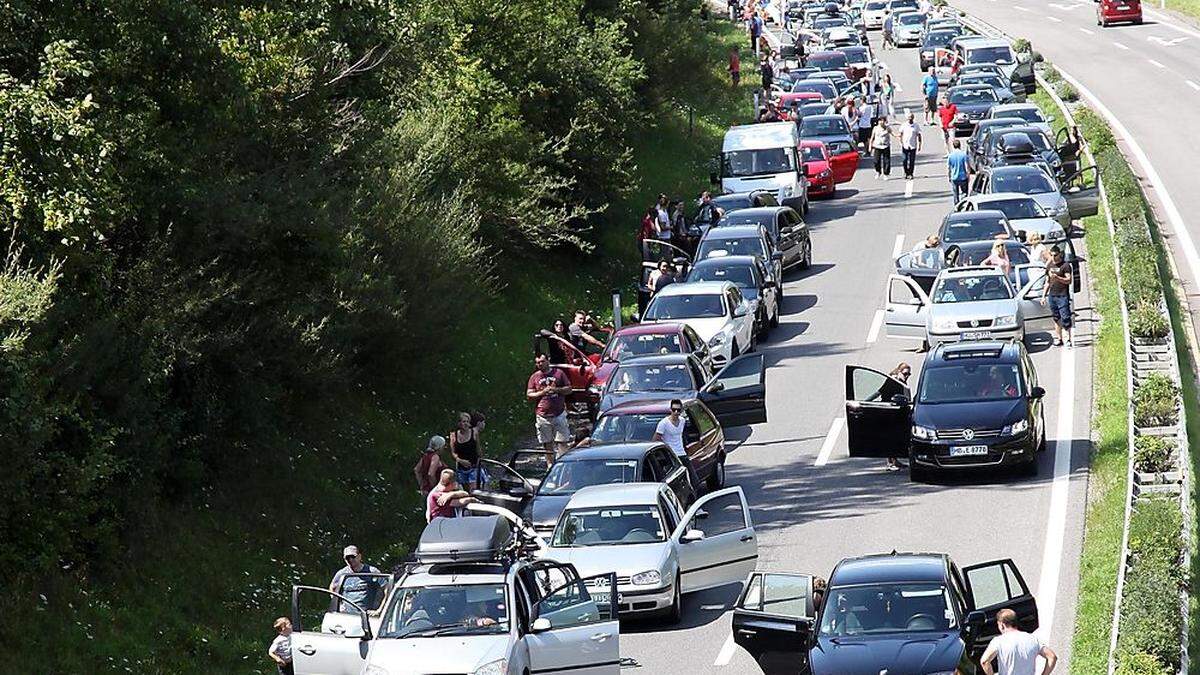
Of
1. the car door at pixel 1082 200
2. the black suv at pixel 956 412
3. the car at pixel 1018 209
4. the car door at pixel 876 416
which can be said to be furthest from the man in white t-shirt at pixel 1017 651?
the car door at pixel 1082 200

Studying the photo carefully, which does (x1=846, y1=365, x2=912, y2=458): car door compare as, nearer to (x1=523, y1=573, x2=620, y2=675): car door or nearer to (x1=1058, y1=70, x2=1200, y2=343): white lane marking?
(x1=523, y1=573, x2=620, y2=675): car door

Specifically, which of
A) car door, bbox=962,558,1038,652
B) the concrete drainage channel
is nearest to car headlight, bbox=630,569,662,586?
car door, bbox=962,558,1038,652

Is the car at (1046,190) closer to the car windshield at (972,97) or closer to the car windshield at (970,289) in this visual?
the car windshield at (970,289)

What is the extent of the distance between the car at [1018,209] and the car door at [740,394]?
39.6ft

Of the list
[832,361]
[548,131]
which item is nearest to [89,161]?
[832,361]

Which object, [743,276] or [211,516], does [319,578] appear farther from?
[743,276]

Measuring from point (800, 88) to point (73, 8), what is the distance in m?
42.7

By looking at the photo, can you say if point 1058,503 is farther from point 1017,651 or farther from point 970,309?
point 1017,651

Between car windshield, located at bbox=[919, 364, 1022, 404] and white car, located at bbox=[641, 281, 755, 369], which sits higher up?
car windshield, located at bbox=[919, 364, 1022, 404]

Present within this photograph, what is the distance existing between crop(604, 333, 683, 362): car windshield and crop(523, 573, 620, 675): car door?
1292 cm

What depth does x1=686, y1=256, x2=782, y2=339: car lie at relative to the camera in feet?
112

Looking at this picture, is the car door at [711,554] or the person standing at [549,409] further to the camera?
the person standing at [549,409]

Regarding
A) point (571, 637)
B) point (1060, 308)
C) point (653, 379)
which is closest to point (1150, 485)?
point (653, 379)

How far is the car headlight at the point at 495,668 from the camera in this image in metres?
14.9
